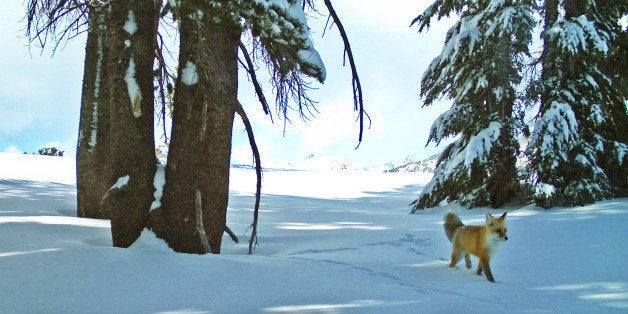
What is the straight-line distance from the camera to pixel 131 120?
514 cm

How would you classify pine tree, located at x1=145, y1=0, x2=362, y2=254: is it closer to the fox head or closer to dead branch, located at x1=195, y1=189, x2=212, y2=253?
dead branch, located at x1=195, y1=189, x2=212, y2=253

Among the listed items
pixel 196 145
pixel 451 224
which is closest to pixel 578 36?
pixel 451 224

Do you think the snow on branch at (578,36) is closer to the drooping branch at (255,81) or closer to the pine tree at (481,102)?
A: the pine tree at (481,102)

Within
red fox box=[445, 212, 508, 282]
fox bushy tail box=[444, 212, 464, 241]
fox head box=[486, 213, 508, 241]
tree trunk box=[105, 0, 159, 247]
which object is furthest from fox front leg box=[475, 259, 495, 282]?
tree trunk box=[105, 0, 159, 247]

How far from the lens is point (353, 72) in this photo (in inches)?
237

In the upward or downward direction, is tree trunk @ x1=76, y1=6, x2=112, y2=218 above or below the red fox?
above

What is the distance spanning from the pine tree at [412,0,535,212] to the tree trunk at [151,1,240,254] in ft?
23.7

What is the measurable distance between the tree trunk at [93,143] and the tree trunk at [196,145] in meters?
3.47

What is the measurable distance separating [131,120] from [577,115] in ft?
32.3

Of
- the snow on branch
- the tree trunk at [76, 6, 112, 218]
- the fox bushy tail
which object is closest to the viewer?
the fox bushy tail

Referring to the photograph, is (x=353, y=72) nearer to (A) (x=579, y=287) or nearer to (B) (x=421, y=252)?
(B) (x=421, y=252)

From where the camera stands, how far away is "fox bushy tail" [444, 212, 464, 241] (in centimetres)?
591

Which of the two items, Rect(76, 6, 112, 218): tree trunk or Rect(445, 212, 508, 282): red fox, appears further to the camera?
Rect(76, 6, 112, 218): tree trunk

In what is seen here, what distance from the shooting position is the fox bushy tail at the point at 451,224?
19.4 ft
